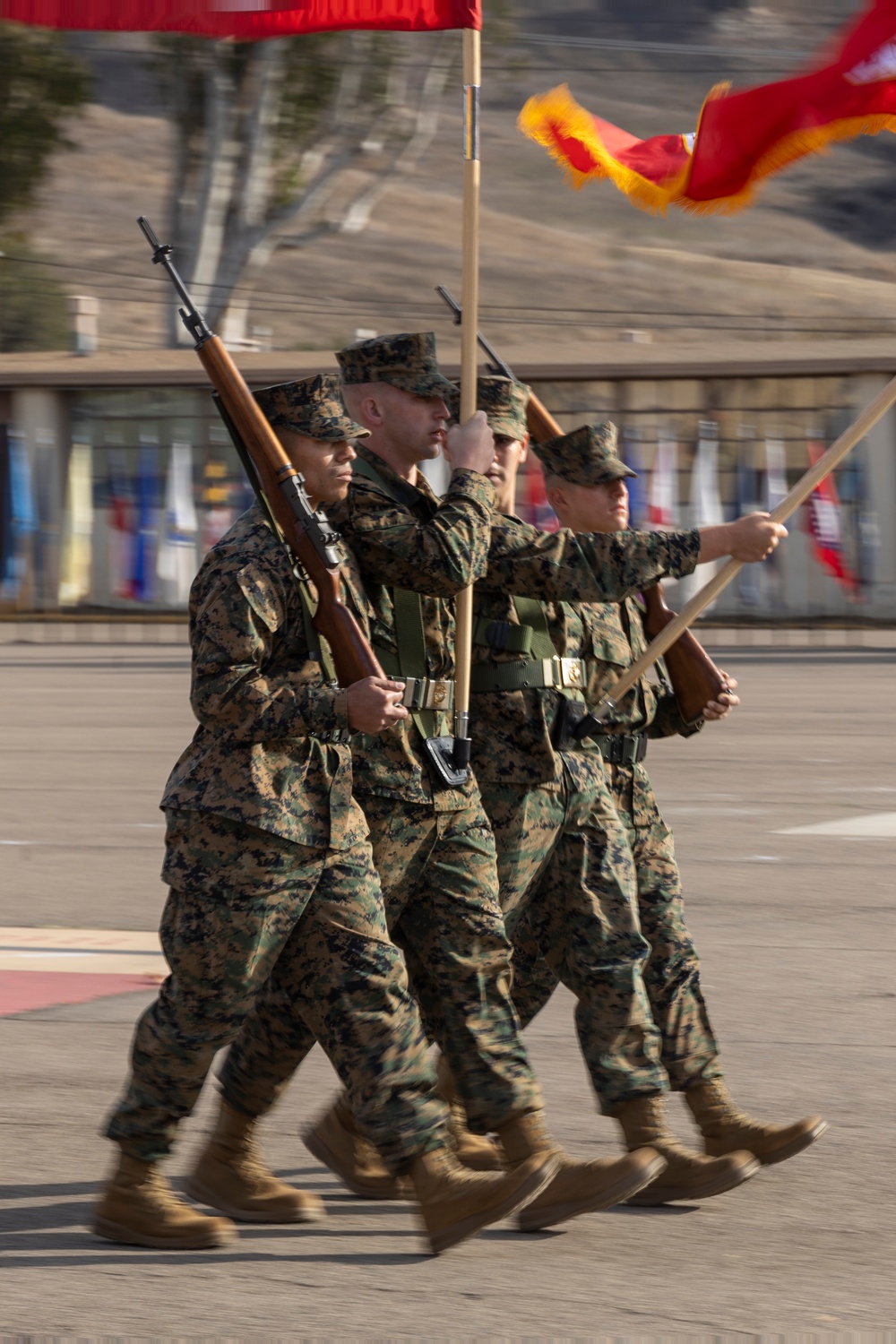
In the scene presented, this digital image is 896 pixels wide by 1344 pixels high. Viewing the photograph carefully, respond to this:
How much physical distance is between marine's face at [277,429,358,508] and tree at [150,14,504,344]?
4362 cm

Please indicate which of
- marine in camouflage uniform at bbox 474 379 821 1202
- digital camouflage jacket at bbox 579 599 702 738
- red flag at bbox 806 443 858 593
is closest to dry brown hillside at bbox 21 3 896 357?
red flag at bbox 806 443 858 593

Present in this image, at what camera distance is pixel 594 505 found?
208 inches

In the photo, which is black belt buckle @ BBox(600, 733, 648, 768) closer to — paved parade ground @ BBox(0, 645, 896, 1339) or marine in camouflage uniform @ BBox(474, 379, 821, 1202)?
marine in camouflage uniform @ BBox(474, 379, 821, 1202)

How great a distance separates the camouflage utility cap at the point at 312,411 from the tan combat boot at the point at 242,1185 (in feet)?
5.05

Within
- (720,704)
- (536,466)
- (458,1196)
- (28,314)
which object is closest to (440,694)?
(720,704)

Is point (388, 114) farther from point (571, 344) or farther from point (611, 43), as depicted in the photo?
point (611, 43)

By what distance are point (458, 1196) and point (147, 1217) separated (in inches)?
27.7

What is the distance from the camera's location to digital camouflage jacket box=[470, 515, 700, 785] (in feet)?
15.8

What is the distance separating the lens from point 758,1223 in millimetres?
4656

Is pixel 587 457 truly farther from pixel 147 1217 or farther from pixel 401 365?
pixel 147 1217

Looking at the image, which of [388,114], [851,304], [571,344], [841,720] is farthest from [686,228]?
[841,720]

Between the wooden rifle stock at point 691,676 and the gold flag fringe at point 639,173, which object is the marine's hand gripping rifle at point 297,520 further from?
the gold flag fringe at point 639,173

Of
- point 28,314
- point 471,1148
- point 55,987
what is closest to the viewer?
point 471,1148

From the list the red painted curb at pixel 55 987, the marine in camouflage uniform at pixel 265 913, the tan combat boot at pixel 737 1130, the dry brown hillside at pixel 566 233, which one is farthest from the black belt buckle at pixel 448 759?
the dry brown hillside at pixel 566 233
